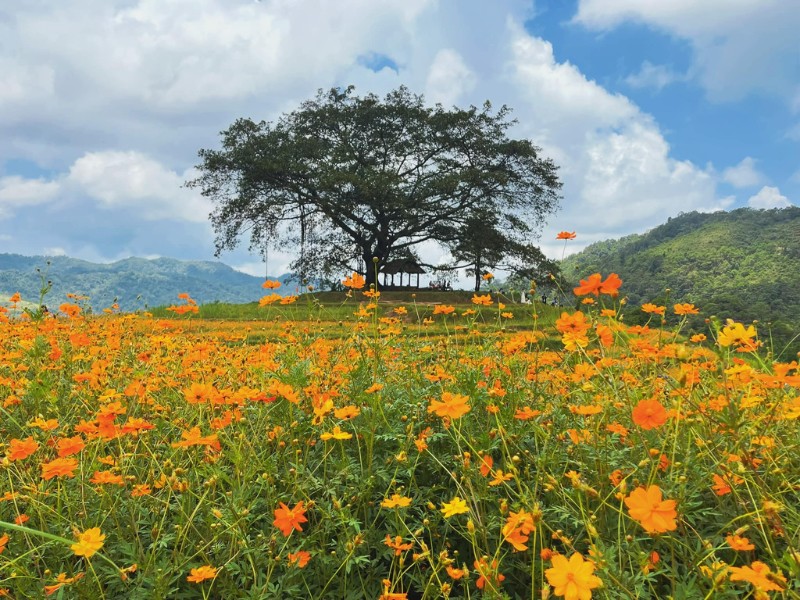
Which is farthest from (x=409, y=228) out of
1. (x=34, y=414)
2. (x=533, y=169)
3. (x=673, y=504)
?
(x=673, y=504)

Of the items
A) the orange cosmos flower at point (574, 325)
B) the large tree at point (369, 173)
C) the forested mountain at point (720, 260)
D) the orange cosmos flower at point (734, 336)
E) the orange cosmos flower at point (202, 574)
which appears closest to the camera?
the orange cosmos flower at point (202, 574)

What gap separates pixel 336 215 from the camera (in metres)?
24.2

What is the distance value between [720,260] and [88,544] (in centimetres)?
6866

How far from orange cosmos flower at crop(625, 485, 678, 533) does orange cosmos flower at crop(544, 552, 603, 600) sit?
15cm

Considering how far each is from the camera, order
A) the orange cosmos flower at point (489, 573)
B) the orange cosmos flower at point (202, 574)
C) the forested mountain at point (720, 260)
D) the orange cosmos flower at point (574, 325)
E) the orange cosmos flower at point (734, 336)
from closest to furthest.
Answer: the orange cosmos flower at point (489, 573), the orange cosmos flower at point (202, 574), the orange cosmos flower at point (734, 336), the orange cosmos flower at point (574, 325), the forested mountain at point (720, 260)

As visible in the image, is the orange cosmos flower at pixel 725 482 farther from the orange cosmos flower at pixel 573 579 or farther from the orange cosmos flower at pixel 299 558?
the orange cosmos flower at pixel 299 558

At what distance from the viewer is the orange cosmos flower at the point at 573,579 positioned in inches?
40.0

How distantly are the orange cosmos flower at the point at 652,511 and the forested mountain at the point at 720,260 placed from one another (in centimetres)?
3355

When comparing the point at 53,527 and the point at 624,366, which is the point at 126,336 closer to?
the point at 53,527

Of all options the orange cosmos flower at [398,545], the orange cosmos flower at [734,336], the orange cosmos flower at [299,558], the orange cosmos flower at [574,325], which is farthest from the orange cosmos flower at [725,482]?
the orange cosmos flower at [299,558]

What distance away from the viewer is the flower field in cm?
142

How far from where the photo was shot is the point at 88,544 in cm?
136

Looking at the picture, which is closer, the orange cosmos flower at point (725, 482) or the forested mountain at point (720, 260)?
the orange cosmos flower at point (725, 482)

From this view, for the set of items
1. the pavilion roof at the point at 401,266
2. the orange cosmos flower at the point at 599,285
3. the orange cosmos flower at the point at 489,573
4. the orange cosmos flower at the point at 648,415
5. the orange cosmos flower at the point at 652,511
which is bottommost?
the orange cosmos flower at the point at 489,573
